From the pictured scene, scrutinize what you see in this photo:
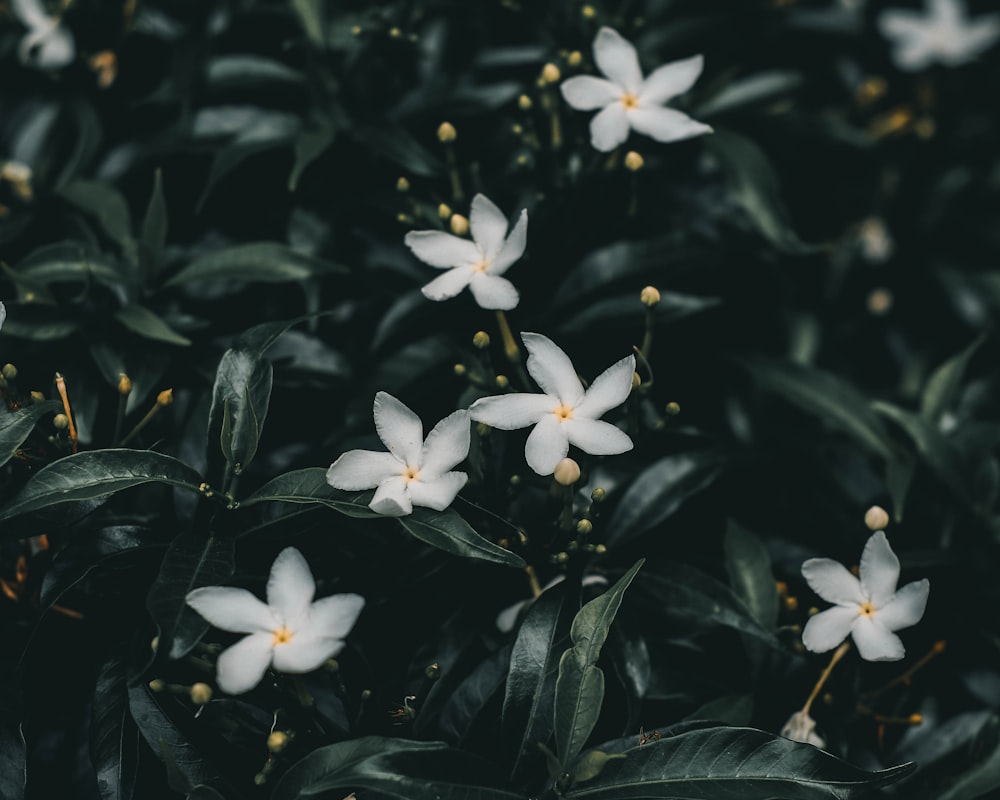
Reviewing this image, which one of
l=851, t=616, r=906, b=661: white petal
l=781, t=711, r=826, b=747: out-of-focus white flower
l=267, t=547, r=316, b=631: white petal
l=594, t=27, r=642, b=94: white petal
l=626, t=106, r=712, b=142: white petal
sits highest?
l=594, t=27, r=642, b=94: white petal

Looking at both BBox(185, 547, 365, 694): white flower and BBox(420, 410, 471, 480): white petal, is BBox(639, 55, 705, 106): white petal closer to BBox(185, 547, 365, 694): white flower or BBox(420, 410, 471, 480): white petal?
BBox(420, 410, 471, 480): white petal

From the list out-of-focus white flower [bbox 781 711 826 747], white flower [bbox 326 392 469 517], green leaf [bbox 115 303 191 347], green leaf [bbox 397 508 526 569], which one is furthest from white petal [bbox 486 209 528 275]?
out-of-focus white flower [bbox 781 711 826 747]

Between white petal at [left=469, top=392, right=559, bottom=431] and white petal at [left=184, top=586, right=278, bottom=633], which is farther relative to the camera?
white petal at [left=469, top=392, right=559, bottom=431]

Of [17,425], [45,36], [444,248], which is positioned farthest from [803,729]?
[45,36]

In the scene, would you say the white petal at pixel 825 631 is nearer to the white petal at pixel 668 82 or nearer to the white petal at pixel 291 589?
the white petal at pixel 291 589

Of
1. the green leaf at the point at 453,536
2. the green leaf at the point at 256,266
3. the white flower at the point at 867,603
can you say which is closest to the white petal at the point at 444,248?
the green leaf at the point at 256,266

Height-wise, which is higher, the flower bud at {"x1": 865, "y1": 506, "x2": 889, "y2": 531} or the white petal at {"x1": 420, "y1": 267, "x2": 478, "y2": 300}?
the white petal at {"x1": 420, "y1": 267, "x2": 478, "y2": 300}

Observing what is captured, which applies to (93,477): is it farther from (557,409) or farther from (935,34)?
(935,34)
